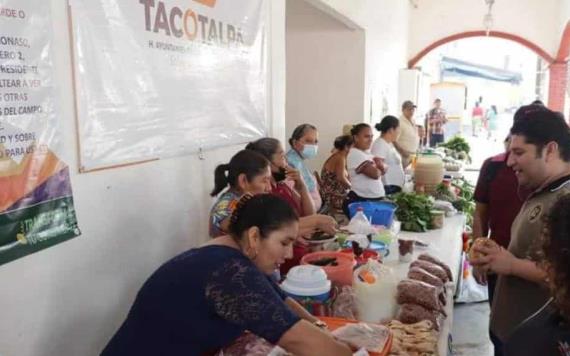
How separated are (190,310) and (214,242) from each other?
0.20 meters

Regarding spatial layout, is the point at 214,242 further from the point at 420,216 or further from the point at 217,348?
the point at 420,216

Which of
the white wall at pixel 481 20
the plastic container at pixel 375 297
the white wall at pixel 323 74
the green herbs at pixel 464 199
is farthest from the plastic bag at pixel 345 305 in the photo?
the white wall at pixel 481 20

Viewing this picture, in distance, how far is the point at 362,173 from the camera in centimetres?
390

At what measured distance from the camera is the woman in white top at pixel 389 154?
4582 mm

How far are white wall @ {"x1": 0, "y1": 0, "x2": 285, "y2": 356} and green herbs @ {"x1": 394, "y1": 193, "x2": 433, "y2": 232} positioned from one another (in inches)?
61.2

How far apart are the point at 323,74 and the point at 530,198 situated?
4324mm

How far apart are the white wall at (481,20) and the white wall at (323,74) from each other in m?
5.35

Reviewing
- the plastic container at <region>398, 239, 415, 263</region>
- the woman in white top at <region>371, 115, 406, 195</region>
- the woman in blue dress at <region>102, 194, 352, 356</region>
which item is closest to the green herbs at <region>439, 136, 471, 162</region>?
the woman in white top at <region>371, 115, 406, 195</region>

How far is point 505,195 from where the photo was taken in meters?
2.48

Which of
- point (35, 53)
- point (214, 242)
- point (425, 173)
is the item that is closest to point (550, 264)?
point (214, 242)

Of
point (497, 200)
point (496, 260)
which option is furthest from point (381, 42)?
point (496, 260)

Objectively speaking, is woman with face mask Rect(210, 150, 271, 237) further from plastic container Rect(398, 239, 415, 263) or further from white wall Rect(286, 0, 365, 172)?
white wall Rect(286, 0, 365, 172)

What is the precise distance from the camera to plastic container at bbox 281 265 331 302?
68.2 inches

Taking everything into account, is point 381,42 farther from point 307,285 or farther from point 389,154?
point 307,285
